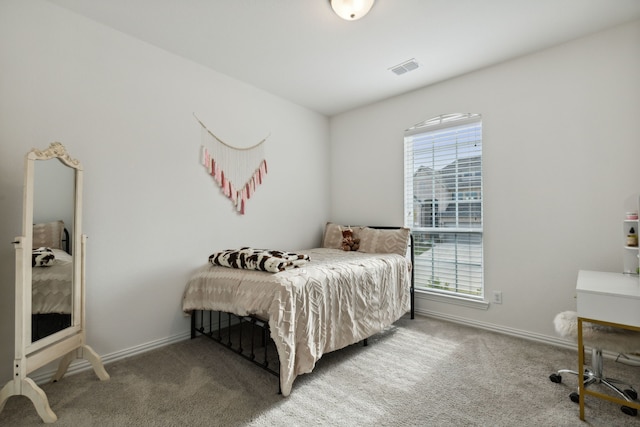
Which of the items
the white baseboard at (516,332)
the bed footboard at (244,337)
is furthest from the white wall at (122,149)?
the white baseboard at (516,332)

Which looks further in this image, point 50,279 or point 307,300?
point 307,300

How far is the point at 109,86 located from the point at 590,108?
12.6 feet

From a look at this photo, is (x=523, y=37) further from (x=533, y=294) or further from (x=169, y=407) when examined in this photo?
(x=169, y=407)

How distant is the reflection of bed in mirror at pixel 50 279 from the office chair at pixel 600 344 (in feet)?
10.3

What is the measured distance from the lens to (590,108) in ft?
7.82

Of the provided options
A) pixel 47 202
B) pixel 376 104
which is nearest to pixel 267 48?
pixel 376 104

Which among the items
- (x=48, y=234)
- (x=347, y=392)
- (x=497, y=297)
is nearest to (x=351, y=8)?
(x=48, y=234)

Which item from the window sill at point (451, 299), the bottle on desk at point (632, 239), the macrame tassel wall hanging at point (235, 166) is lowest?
the window sill at point (451, 299)

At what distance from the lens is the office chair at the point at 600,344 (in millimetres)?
1608

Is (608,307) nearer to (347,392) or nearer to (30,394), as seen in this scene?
(347,392)

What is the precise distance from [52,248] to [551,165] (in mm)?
3817

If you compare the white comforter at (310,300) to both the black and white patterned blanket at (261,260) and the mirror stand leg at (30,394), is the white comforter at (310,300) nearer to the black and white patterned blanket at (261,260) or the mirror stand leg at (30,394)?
the black and white patterned blanket at (261,260)

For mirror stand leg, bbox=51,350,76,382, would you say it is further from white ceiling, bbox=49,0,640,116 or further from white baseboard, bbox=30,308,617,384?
white ceiling, bbox=49,0,640,116

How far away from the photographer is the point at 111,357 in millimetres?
2270
